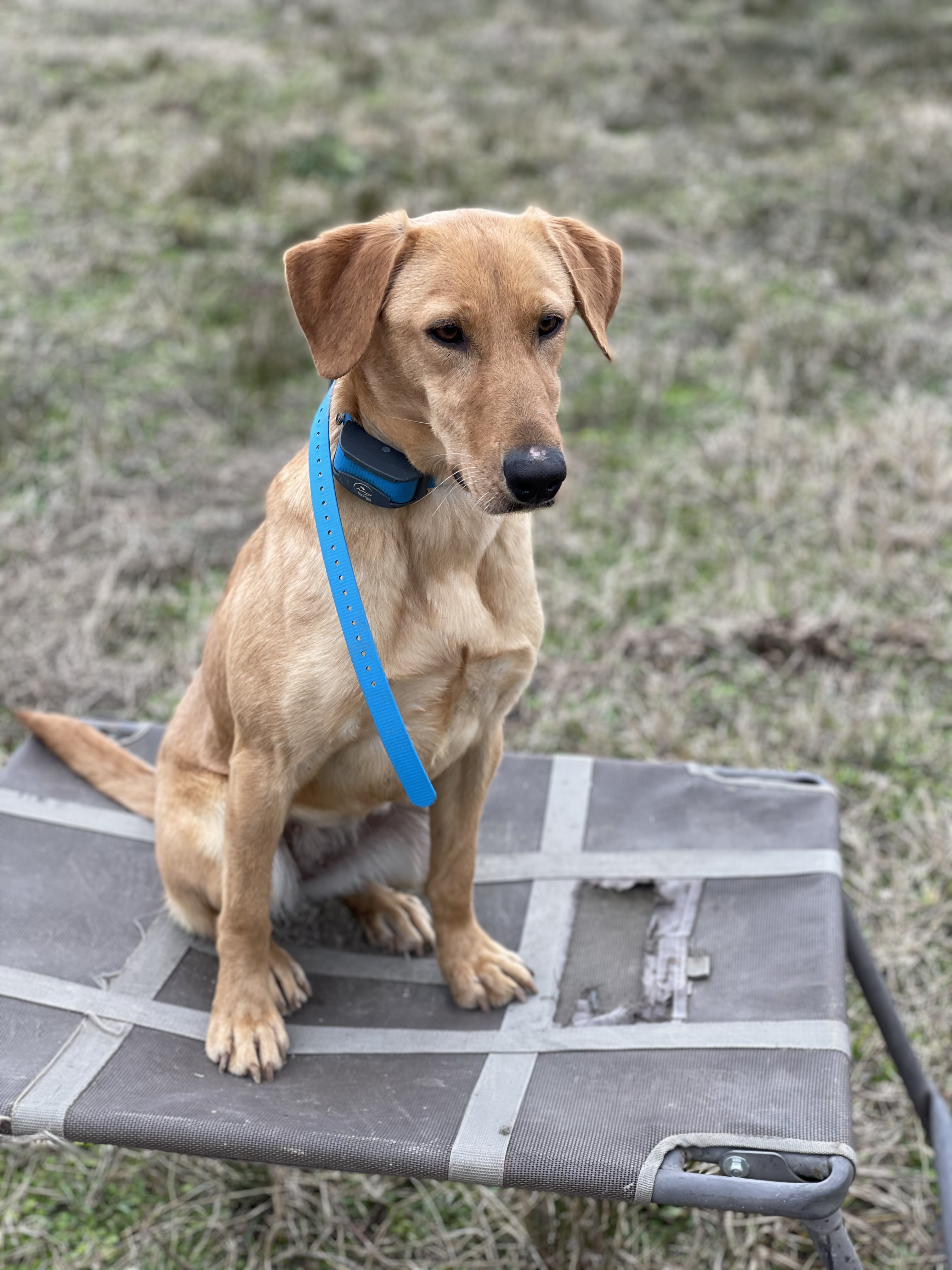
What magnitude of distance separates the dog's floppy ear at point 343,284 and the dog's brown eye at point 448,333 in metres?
0.09

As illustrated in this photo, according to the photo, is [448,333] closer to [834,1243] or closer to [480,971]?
[480,971]

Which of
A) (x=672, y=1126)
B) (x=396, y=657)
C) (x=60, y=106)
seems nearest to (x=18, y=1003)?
(x=396, y=657)

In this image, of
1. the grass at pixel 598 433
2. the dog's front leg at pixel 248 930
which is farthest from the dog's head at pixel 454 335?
the grass at pixel 598 433

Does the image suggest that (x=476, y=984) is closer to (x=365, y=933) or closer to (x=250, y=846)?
(x=365, y=933)

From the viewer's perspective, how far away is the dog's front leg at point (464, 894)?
2250 millimetres

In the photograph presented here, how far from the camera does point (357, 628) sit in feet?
6.07

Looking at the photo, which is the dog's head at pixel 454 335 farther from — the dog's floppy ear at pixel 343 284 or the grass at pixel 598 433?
the grass at pixel 598 433

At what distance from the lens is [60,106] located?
862 centimetres

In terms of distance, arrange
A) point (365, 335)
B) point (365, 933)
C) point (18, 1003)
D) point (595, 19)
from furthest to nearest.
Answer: point (595, 19), point (365, 933), point (18, 1003), point (365, 335)

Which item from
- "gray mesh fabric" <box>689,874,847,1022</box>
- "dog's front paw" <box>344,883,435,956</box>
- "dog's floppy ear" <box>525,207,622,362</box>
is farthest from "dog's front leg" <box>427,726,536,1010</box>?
"dog's floppy ear" <box>525,207,622,362</box>

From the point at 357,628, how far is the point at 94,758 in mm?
1128

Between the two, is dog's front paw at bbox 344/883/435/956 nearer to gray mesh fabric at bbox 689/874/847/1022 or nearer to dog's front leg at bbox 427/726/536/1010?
dog's front leg at bbox 427/726/536/1010

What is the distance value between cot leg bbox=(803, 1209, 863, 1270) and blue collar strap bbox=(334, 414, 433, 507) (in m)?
1.25

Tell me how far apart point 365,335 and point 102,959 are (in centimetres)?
128
